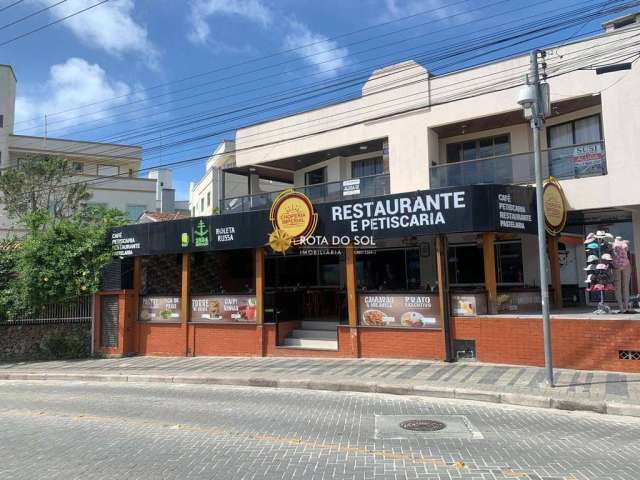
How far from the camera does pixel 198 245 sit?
15617mm

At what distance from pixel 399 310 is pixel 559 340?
366 centimetres

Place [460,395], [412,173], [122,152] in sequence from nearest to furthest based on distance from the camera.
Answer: [460,395] → [412,173] → [122,152]

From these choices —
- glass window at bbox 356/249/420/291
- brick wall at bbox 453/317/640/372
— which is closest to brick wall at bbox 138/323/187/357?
glass window at bbox 356/249/420/291

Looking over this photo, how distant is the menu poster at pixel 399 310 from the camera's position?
12609 mm

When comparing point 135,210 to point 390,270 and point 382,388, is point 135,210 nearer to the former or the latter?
point 390,270

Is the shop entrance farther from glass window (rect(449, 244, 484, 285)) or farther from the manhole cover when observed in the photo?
the manhole cover

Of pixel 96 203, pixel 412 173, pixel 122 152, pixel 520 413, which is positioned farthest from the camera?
pixel 122 152

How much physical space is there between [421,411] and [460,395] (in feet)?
3.97

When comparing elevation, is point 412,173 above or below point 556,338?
above

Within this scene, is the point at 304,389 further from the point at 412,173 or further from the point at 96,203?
the point at 96,203

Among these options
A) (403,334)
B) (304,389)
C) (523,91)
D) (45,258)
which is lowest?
(304,389)

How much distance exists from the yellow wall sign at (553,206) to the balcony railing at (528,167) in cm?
82

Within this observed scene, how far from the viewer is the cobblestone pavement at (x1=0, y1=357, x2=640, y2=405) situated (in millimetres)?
9055

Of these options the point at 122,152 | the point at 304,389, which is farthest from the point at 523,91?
the point at 122,152
